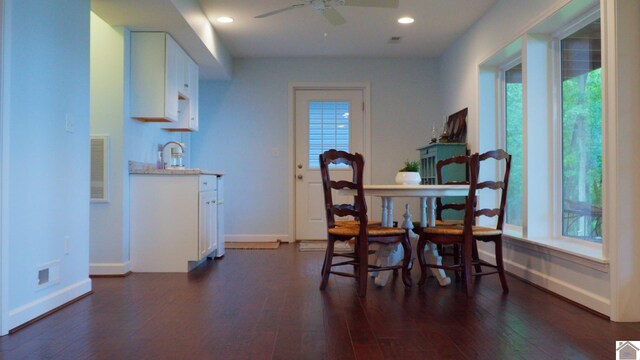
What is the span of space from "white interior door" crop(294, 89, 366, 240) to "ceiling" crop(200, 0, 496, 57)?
0.57m

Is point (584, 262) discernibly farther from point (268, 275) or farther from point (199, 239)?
point (199, 239)

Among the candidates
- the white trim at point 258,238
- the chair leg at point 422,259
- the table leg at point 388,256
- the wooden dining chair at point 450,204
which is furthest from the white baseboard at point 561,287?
the white trim at point 258,238

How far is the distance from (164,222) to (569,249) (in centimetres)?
311

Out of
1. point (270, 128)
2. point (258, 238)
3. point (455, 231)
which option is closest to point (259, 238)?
point (258, 238)

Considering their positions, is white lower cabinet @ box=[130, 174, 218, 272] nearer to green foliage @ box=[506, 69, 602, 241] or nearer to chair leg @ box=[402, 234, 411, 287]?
chair leg @ box=[402, 234, 411, 287]

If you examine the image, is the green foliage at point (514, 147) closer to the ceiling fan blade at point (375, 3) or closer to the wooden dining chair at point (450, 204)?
the wooden dining chair at point (450, 204)

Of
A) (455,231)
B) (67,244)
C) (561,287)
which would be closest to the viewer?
(67,244)

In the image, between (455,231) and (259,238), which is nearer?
(455,231)

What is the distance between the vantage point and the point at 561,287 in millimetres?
3141

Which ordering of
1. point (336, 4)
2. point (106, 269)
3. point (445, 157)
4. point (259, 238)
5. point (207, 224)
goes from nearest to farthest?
1. point (336, 4)
2. point (106, 269)
3. point (207, 224)
4. point (445, 157)
5. point (259, 238)

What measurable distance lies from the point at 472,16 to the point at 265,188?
3.19m

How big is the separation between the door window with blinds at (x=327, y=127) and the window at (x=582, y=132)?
121 inches

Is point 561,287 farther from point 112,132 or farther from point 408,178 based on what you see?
point 112,132

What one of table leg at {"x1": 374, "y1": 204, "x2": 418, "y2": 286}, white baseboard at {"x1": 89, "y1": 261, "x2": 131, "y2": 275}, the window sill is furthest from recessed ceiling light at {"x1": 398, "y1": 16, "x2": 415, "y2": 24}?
white baseboard at {"x1": 89, "y1": 261, "x2": 131, "y2": 275}
